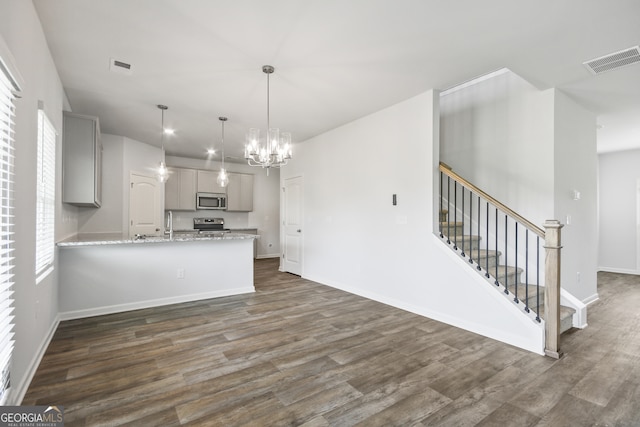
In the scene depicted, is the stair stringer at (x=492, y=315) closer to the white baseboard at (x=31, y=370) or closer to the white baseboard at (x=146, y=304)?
the white baseboard at (x=146, y=304)

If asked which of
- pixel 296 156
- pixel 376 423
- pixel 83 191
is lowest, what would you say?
pixel 376 423

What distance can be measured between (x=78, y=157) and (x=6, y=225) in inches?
95.6

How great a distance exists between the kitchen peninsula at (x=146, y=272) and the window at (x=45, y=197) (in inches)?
19.6

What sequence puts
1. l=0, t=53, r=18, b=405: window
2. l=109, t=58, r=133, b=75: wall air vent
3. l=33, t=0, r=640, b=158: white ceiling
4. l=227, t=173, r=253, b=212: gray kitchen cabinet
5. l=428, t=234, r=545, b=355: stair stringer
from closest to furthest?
l=0, t=53, r=18, b=405: window → l=33, t=0, r=640, b=158: white ceiling → l=428, t=234, r=545, b=355: stair stringer → l=109, t=58, r=133, b=75: wall air vent → l=227, t=173, r=253, b=212: gray kitchen cabinet

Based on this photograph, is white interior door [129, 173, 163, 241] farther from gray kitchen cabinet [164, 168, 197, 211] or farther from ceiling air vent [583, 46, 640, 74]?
ceiling air vent [583, 46, 640, 74]

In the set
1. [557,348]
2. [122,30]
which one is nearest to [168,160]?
[122,30]

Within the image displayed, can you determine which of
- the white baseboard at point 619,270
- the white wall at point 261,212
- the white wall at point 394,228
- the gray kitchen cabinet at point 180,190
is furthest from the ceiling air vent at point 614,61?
the gray kitchen cabinet at point 180,190

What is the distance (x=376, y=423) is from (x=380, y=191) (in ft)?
10.3

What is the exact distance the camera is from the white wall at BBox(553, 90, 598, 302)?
3693mm

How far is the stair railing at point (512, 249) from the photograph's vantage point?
109 inches

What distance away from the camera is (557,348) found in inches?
108

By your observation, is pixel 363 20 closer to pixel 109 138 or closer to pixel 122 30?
pixel 122 30

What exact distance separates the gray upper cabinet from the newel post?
505 centimetres

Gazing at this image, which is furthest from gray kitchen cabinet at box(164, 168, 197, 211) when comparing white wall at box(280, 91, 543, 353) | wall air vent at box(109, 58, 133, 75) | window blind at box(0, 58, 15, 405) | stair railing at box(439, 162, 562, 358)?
stair railing at box(439, 162, 562, 358)
